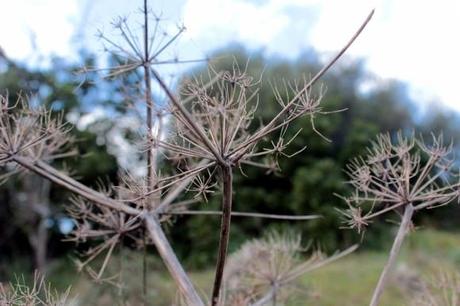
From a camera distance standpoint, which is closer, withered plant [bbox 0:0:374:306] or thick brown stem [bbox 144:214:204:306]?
withered plant [bbox 0:0:374:306]

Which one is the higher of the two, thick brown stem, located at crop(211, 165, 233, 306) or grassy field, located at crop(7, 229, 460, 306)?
thick brown stem, located at crop(211, 165, 233, 306)

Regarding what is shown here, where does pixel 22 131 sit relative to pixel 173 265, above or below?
above

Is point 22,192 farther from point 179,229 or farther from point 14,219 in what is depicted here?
point 179,229

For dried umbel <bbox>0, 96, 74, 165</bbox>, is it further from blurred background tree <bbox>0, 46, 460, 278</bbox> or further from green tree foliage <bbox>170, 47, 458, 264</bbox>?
green tree foliage <bbox>170, 47, 458, 264</bbox>

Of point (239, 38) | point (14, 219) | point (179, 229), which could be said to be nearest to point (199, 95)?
point (239, 38)

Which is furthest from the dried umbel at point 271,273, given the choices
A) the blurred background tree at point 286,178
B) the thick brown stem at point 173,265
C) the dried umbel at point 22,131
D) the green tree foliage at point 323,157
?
the green tree foliage at point 323,157

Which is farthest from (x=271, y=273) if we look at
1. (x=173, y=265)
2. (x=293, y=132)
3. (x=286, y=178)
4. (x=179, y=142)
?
(x=286, y=178)

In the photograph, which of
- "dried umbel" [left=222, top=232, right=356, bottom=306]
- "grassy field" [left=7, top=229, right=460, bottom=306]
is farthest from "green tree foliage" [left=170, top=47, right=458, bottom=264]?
"dried umbel" [left=222, top=232, right=356, bottom=306]

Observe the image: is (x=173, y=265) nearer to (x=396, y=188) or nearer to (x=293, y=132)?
(x=396, y=188)
